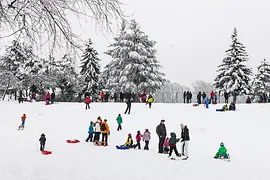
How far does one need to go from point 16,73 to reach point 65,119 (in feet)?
62.5

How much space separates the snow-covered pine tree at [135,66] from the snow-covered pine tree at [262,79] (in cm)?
1586

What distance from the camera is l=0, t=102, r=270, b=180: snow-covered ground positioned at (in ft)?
27.1

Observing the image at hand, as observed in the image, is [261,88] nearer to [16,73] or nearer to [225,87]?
[225,87]

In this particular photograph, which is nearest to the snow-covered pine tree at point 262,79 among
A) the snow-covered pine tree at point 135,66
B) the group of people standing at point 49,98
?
the snow-covered pine tree at point 135,66

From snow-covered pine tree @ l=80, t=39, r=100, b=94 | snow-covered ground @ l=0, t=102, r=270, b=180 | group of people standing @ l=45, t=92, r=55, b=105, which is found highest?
snow-covered pine tree @ l=80, t=39, r=100, b=94

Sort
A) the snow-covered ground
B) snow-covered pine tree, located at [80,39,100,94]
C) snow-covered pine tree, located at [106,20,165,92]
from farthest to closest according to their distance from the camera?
snow-covered pine tree, located at [80,39,100,94] < snow-covered pine tree, located at [106,20,165,92] < the snow-covered ground

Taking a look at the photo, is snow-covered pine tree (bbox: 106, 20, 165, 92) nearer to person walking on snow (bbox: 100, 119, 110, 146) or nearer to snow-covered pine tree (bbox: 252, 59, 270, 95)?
snow-covered pine tree (bbox: 252, 59, 270, 95)

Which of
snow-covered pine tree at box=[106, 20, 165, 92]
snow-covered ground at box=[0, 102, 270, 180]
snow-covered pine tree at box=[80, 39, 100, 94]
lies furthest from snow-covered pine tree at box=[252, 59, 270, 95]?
snow-covered pine tree at box=[80, 39, 100, 94]

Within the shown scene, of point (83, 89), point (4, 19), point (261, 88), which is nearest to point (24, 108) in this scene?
point (83, 89)

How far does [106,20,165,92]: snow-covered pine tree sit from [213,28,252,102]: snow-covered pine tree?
27.9 ft

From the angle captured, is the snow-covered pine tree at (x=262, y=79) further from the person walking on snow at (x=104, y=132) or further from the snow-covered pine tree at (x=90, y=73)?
the person walking on snow at (x=104, y=132)

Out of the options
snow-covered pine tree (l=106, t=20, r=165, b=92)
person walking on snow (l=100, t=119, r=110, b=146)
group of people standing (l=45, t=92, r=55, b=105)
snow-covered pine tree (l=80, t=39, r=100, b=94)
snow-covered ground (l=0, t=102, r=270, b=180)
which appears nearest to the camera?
snow-covered ground (l=0, t=102, r=270, b=180)

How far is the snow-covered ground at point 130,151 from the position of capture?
8.27 meters

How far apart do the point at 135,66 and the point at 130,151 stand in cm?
2374
